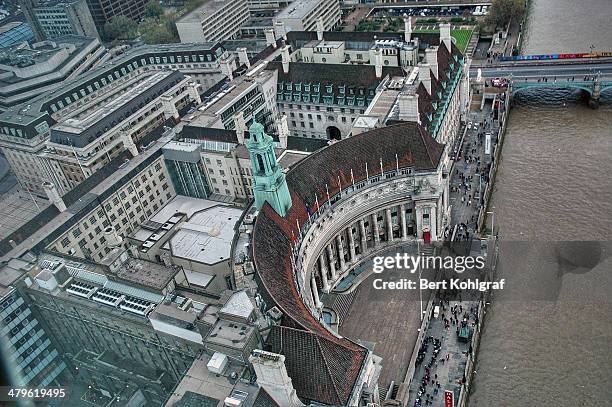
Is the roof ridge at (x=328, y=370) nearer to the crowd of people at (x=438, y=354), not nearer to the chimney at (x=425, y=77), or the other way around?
the crowd of people at (x=438, y=354)

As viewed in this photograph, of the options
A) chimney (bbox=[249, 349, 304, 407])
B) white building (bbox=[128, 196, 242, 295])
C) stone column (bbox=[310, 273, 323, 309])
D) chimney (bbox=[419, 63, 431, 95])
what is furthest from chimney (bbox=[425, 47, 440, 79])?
chimney (bbox=[249, 349, 304, 407])

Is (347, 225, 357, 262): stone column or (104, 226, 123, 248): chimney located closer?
(104, 226, 123, 248): chimney

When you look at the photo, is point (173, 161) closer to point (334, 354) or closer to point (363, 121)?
point (363, 121)

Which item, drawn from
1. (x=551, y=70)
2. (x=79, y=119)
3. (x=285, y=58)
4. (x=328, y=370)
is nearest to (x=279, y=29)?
(x=285, y=58)

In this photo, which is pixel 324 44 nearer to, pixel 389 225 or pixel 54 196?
pixel 389 225

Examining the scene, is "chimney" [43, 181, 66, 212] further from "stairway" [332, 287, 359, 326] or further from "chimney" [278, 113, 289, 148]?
"stairway" [332, 287, 359, 326]

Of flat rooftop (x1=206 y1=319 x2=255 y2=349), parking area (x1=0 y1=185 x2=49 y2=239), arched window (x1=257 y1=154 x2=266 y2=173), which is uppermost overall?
arched window (x1=257 y1=154 x2=266 y2=173)
